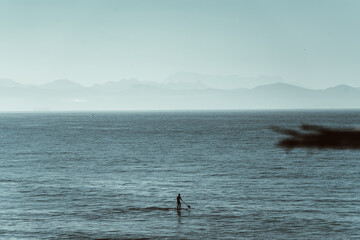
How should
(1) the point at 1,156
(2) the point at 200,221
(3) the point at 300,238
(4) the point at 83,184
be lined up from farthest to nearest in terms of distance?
(1) the point at 1,156, (4) the point at 83,184, (2) the point at 200,221, (3) the point at 300,238

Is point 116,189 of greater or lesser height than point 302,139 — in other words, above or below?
below

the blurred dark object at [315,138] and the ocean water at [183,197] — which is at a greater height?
the blurred dark object at [315,138]

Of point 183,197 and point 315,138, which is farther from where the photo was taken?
point 183,197

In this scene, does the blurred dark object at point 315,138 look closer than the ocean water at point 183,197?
Yes

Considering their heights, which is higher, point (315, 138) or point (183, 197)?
point (315, 138)

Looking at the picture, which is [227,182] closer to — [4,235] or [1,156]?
[4,235]

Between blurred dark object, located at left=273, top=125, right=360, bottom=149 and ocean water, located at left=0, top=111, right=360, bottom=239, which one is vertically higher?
blurred dark object, located at left=273, top=125, right=360, bottom=149

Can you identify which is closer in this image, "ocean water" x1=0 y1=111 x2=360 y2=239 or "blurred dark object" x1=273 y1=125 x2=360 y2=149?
"blurred dark object" x1=273 y1=125 x2=360 y2=149

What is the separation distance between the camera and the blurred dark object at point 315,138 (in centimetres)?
404

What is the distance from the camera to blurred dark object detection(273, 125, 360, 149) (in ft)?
13.3

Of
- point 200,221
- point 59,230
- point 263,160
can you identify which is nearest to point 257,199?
point 200,221

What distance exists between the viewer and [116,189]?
59.7 m

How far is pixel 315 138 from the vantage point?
163 inches

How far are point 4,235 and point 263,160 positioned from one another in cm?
6283
